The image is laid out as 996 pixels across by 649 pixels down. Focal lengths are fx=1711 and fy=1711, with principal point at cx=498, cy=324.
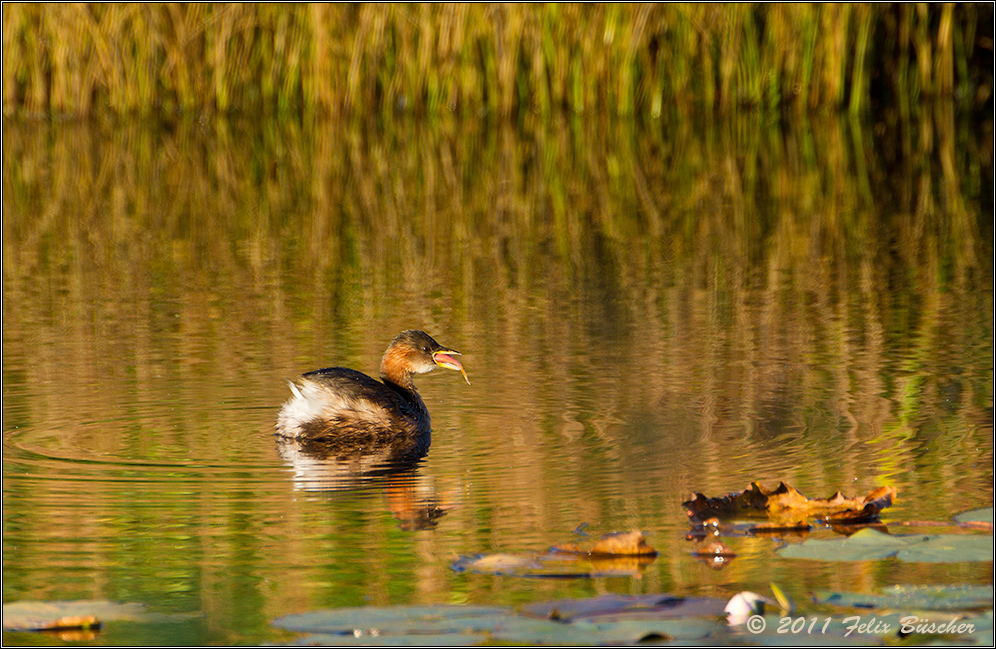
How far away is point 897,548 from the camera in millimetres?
3801

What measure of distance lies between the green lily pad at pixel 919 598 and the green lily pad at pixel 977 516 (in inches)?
25.6

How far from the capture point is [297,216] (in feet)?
36.3

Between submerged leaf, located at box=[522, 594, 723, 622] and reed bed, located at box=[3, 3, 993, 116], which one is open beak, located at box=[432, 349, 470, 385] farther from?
reed bed, located at box=[3, 3, 993, 116]

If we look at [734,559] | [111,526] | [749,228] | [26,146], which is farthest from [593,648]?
[26,146]

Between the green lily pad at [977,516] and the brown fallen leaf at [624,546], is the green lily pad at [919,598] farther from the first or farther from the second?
the green lily pad at [977,516]

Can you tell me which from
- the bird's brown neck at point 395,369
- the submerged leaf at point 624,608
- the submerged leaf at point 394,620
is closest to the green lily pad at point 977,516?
the submerged leaf at point 624,608

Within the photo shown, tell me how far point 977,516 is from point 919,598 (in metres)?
0.86

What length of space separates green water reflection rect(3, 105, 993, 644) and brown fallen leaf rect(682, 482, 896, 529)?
0.09 metres

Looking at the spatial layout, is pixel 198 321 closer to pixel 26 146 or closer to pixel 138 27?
pixel 26 146

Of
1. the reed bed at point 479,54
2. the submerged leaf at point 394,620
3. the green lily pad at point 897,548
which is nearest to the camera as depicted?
the submerged leaf at point 394,620

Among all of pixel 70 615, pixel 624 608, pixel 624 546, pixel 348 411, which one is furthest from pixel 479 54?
pixel 624 608

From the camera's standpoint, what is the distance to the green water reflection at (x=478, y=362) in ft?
13.3

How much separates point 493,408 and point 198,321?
2077 mm

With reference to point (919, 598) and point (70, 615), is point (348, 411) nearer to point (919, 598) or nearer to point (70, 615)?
point (70, 615)
